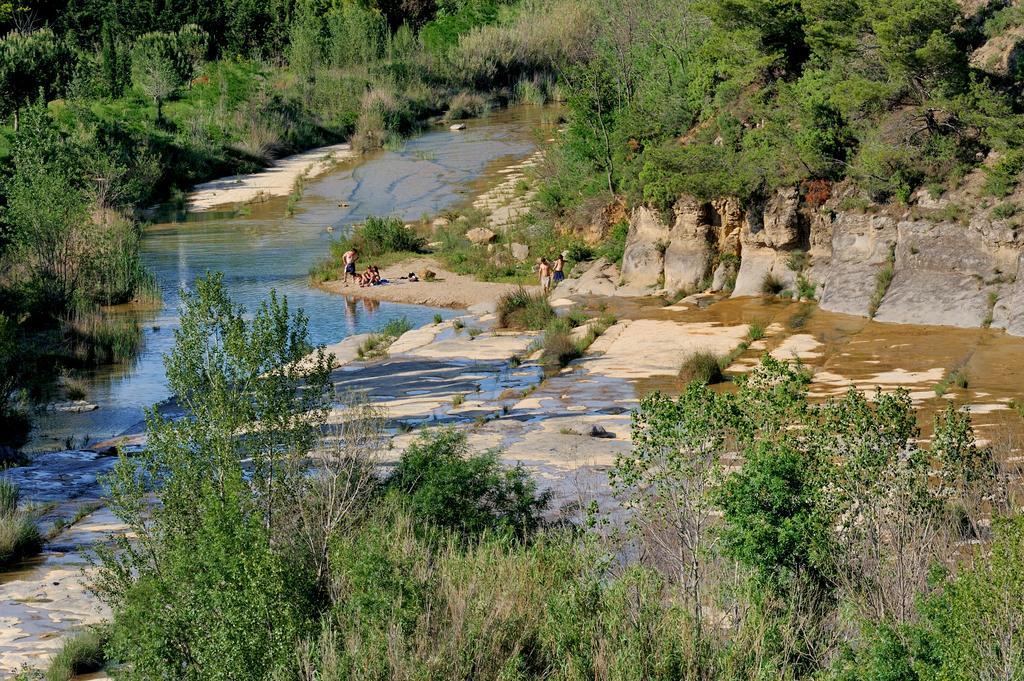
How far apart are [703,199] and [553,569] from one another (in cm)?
1709

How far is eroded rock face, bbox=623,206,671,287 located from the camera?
89.0 feet

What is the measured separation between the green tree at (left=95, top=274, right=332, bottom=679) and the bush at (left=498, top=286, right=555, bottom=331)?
11758 mm

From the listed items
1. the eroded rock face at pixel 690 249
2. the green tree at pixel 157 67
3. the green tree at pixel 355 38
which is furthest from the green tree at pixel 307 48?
the eroded rock face at pixel 690 249

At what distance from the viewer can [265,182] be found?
46.3 metres

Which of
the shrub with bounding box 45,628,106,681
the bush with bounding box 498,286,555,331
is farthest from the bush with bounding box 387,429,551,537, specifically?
the bush with bounding box 498,286,555,331

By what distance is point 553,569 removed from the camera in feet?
32.1

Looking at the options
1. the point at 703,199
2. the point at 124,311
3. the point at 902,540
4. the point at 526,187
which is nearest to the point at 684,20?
the point at 526,187

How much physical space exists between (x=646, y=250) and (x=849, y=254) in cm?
510

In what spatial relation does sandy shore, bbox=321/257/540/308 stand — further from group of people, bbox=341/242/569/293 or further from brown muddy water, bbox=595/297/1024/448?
brown muddy water, bbox=595/297/1024/448

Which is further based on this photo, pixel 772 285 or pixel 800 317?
pixel 772 285

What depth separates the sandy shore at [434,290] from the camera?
1171 inches

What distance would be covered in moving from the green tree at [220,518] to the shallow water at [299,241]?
8.75m

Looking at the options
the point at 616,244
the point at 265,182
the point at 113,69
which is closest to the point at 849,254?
the point at 616,244

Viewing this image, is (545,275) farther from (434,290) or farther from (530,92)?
(530,92)
